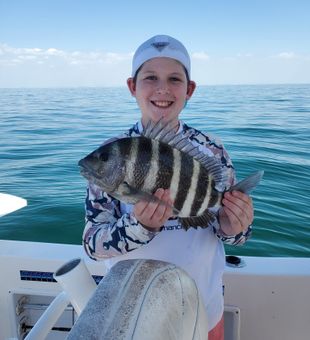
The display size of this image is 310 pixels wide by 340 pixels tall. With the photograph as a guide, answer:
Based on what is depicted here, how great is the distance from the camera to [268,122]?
40.0 ft

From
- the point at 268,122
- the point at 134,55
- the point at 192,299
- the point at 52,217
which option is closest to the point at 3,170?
the point at 52,217

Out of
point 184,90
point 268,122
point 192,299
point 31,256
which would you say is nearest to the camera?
point 192,299

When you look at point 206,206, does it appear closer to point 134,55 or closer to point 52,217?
point 134,55

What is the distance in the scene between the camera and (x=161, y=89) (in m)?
1.64

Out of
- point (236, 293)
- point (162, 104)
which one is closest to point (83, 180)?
point (236, 293)

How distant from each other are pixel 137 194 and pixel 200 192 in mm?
255

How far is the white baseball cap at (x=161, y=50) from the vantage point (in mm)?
1642

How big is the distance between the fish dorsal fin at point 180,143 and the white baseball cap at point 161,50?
39cm

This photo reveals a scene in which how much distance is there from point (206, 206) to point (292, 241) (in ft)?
10.6

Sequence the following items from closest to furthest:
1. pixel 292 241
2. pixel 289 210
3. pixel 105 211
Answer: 1. pixel 105 211
2. pixel 292 241
3. pixel 289 210

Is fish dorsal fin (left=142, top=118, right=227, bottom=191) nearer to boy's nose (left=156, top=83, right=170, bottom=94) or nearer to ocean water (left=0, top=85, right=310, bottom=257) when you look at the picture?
boy's nose (left=156, top=83, right=170, bottom=94)

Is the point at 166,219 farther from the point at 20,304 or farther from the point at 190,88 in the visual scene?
the point at 20,304

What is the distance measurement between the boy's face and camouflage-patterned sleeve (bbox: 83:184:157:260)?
1.41ft

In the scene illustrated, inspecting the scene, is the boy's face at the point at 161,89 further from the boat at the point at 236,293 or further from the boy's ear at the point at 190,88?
the boat at the point at 236,293
